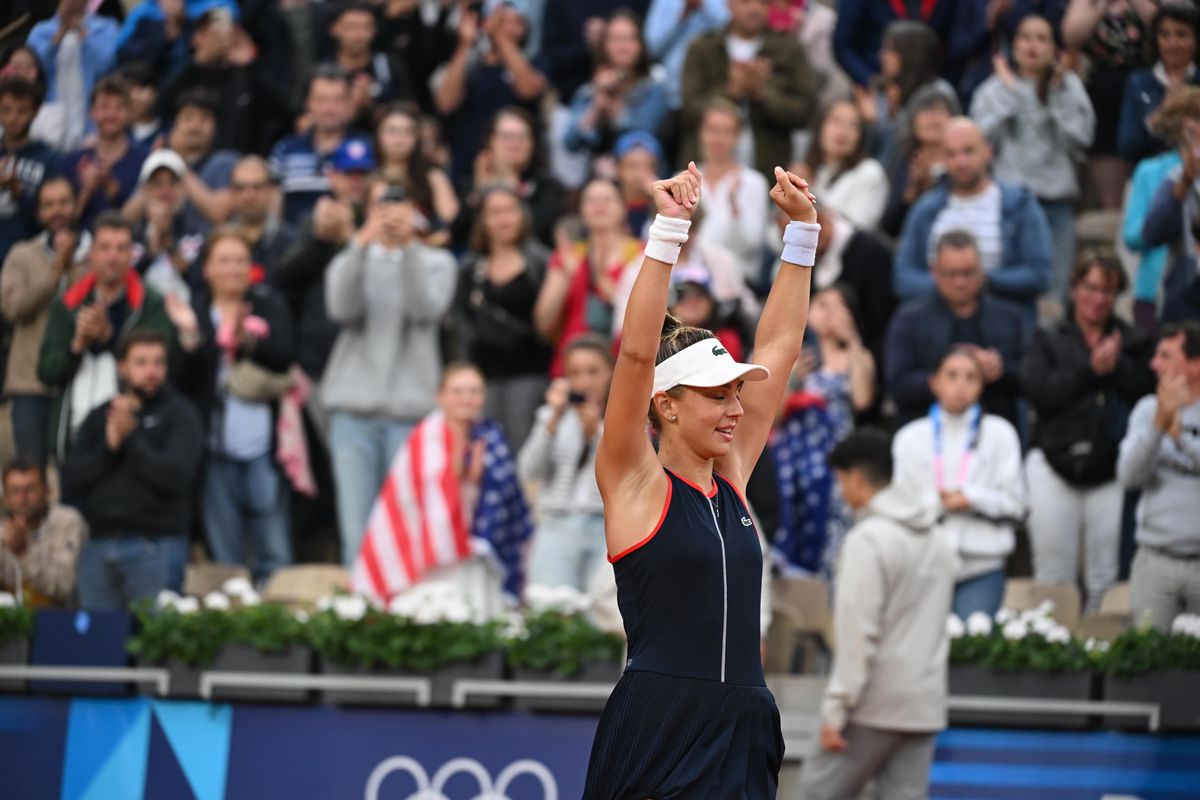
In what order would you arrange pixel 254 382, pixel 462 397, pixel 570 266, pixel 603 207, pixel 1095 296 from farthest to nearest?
pixel 570 266, pixel 603 207, pixel 254 382, pixel 1095 296, pixel 462 397

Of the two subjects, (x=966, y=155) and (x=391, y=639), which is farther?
(x=966, y=155)

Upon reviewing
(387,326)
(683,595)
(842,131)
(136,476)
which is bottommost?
(683,595)

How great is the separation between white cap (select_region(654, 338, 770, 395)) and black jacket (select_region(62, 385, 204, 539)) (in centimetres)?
578

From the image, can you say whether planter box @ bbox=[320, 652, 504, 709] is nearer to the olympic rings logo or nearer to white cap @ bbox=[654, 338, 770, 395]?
the olympic rings logo

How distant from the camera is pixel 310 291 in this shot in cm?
1210

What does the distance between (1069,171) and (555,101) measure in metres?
4.10

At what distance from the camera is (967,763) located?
28.5ft

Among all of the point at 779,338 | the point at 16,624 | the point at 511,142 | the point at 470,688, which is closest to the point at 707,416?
the point at 779,338

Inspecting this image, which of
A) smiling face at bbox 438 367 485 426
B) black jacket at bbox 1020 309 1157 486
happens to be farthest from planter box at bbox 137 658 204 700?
black jacket at bbox 1020 309 1157 486

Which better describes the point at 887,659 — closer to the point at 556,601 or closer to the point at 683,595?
the point at 556,601

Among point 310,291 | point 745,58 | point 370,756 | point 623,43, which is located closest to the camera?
point 370,756

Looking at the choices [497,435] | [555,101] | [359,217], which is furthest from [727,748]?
[555,101]

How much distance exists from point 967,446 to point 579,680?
2669mm

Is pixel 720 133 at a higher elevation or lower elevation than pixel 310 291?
higher
